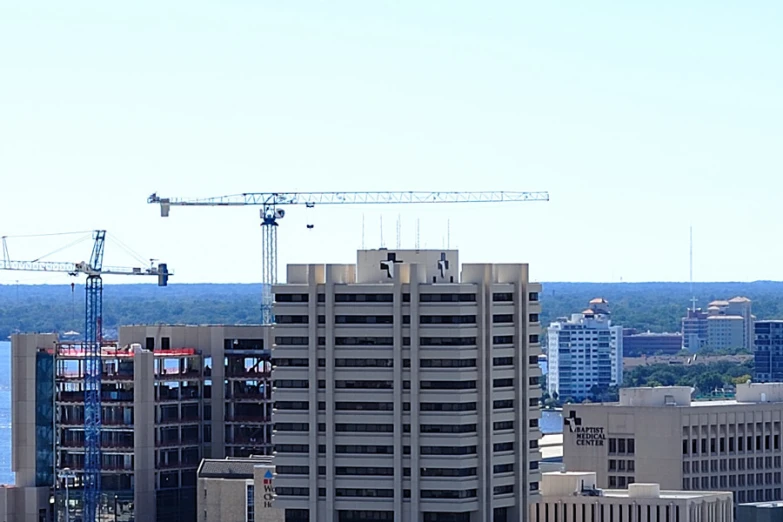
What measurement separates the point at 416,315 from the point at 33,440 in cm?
4325

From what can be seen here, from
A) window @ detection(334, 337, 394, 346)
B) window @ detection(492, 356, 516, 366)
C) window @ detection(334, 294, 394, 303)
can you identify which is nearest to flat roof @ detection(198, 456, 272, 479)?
window @ detection(334, 337, 394, 346)

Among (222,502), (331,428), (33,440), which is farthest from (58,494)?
(331,428)

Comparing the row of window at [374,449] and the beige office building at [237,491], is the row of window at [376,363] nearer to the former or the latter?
the row of window at [374,449]

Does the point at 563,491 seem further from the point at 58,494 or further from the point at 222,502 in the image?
the point at 58,494

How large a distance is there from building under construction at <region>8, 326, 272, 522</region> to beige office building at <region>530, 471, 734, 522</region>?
28.3 m

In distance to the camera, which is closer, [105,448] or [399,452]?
[399,452]

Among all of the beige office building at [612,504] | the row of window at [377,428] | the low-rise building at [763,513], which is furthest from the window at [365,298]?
the low-rise building at [763,513]

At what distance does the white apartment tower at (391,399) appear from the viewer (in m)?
164

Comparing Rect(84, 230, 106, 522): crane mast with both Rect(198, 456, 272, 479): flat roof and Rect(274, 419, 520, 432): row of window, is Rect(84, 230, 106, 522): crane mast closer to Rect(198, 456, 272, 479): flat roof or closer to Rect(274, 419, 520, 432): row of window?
Rect(198, 456, 272, 479): flat roof

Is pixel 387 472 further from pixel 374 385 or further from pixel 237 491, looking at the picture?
pixel 237 491

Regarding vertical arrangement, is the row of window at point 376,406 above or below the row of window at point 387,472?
above

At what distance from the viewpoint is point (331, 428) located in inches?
6496

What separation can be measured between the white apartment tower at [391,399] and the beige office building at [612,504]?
7.57 metres

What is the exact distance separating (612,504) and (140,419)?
37.8 metres
